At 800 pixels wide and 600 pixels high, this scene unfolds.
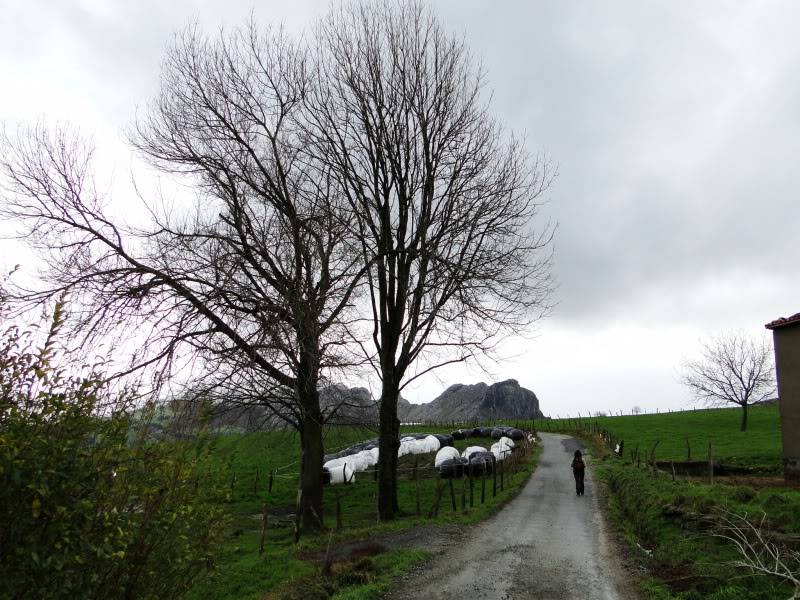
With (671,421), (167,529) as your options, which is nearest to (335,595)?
(167,529)

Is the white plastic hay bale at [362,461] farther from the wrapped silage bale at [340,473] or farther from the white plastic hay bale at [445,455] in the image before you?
the white plastic hay bale at [445,455]

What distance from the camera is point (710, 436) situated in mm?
46406

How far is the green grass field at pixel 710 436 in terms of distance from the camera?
1325 inches

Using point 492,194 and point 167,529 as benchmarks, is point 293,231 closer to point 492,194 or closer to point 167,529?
point 167,529

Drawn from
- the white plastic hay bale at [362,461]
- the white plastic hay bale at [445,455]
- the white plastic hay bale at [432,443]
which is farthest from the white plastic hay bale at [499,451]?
the white plastic hay bale at [362,461]

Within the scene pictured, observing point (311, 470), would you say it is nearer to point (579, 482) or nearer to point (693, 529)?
point (579, 482)

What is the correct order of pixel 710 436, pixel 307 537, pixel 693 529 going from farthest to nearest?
pixel 710 436, pixel 307 537, pixel 693 529

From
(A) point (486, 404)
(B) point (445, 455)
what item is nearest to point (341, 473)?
(B) point (445, 455)

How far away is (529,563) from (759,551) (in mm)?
4277

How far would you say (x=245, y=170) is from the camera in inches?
655

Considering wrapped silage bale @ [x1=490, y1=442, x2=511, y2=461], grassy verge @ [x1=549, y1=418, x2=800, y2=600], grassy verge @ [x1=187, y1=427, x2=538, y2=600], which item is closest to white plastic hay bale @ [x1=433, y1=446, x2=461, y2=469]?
grassy verge @ [x1=187, y1=427, x2=538, y2=600]

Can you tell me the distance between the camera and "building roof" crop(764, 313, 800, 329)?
24.1m

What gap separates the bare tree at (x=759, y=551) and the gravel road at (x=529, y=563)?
1.97 metres

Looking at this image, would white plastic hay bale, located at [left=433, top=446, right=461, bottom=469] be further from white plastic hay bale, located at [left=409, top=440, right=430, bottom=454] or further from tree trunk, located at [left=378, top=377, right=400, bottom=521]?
tree trunk, located at [left=378, top=377, right=400, bottom=521]
